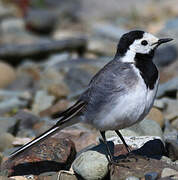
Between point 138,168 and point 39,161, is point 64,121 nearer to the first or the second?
point 39,161

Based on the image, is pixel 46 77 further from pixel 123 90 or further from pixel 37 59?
pixel 123 90

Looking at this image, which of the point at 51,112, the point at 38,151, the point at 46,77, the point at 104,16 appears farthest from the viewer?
the point at 104,16

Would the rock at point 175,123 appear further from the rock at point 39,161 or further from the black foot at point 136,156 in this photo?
the rock at point 39,161

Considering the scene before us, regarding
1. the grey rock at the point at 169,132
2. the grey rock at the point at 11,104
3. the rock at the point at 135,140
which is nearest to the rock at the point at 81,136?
the rock at the point at 135,140

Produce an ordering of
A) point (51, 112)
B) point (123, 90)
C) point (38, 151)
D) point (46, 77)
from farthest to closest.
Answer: point (46, 77) → point (51, 112) → point (38, 151) → point (123, 90)

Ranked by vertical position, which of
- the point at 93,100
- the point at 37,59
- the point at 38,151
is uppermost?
the point at 93,100

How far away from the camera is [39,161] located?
659 cm

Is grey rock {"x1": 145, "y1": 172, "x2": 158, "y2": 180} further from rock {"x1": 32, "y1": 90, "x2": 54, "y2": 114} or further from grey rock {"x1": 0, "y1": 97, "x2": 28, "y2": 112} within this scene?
grey rock {"x1": 0, "y1": 97, "x2": 28, "y2": 112}

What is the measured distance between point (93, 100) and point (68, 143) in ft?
2.52

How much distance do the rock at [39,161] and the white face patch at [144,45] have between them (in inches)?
59.1

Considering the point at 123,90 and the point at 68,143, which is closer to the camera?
the point at 123,90

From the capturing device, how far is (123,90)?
604 centimetres

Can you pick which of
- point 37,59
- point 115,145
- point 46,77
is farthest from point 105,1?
point 115,145

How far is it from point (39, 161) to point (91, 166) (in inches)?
33.4
